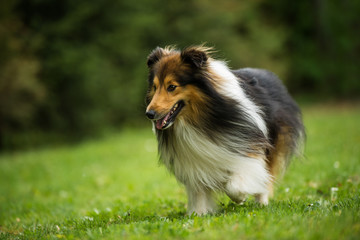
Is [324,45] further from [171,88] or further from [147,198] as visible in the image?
[171,88]

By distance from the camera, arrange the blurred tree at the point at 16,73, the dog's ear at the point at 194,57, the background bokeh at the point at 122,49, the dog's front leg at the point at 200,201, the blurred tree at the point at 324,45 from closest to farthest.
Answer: the dog's ear at the point at 194,57 → the dog's front leg at the point at 200,201 → the blurred tree at the point at 16,73 → the background bokeh at the point at 122,49 → the blurred tree at the point at 324,45

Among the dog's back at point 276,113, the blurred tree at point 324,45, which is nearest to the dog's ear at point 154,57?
the dog's back at point 276,113

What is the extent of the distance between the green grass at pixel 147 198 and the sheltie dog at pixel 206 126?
15.5 inches

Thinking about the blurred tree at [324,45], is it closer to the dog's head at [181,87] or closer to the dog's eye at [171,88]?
the dog's head at [181,87]

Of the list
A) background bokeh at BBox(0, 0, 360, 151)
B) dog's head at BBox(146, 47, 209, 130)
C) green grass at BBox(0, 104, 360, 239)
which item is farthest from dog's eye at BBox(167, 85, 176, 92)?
background bokeh at BBox(0, 0, 360, 151)

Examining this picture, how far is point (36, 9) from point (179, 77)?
16393 millimetres

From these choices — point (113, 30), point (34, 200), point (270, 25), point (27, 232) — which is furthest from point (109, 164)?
point (270, 25)

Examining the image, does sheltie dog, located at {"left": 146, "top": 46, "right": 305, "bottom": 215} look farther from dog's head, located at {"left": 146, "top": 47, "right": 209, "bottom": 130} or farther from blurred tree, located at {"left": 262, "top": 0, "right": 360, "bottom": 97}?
blurred tree, located at {"left": 262, "top": 0, "right": 360, "bottom": 97}

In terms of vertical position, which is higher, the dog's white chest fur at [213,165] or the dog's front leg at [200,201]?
the dog's white chest fur at [213,165]

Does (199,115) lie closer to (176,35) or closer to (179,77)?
(179,77)

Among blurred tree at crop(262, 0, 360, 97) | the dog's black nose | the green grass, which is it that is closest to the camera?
the green grass

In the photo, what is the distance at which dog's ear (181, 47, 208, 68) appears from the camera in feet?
14.9

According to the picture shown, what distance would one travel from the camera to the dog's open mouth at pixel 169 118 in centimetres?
444

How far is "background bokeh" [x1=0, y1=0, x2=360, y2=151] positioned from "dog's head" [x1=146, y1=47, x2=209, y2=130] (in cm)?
919
